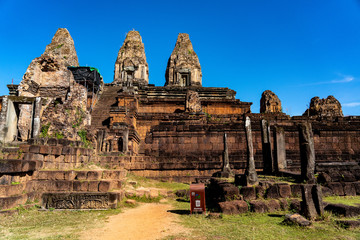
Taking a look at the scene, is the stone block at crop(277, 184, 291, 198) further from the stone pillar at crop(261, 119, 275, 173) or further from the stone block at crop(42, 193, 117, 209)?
the stone block at crop(42, 193, 117, 209)

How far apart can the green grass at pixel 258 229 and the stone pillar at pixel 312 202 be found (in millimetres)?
226

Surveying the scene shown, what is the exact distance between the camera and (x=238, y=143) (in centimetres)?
1437

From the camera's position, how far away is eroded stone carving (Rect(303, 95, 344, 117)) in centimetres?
1889

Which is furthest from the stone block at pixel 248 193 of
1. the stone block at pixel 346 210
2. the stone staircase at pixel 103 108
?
the stone staircase at pixel 103 108

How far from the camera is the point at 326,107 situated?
62.9 ft

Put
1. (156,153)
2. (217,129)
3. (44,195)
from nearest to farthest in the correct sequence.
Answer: (44,195)
(156,153)
(217,129)

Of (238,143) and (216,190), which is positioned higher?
(238,143)

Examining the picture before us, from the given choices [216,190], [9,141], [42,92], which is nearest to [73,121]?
[9,141]

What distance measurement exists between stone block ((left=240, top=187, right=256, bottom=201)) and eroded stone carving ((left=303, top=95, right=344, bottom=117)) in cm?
1526

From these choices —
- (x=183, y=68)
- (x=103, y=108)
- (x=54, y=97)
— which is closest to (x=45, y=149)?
(x=103, y=108)

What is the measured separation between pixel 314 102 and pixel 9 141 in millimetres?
21322

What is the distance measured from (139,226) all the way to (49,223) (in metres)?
2.12

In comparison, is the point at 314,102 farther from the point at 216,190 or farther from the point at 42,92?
the point at 42,92

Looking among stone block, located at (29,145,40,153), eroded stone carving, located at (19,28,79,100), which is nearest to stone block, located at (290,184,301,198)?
stone block, located at (29,145,40,153)
